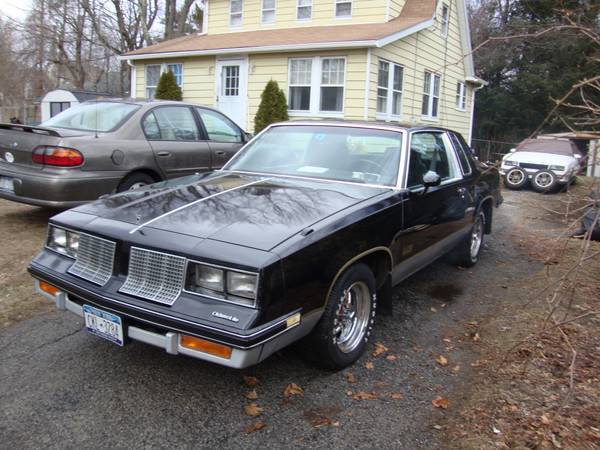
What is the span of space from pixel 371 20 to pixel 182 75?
6.56m

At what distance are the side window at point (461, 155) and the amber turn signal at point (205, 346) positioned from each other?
150 inches

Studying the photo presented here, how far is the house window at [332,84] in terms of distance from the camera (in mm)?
14586

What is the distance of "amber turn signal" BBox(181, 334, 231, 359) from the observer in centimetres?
257

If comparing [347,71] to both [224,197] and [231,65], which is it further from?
[224,197]

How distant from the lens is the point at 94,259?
3088 millimetres

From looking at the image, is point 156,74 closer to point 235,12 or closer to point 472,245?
point 235,12

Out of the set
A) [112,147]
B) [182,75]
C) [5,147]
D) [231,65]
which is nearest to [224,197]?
[112,147]

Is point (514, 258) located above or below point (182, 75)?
below

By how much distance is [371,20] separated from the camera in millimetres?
15758

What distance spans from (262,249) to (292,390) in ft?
3.27

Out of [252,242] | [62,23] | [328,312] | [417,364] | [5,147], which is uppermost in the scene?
[62,23]

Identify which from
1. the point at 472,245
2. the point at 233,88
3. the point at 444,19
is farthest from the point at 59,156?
the point at 444,19

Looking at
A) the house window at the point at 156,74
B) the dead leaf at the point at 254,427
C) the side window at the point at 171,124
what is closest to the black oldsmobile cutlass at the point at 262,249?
the dead leaf at the point at 254,427

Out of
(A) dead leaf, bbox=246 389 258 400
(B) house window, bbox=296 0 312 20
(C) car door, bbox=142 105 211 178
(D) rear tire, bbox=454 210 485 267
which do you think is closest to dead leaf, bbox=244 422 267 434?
(A) dead leaf, bbox=246 389 258 400
